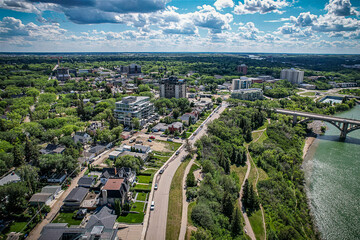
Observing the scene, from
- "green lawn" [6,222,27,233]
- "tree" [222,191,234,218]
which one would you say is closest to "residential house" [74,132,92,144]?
"green lawn" [6,222,27,233]

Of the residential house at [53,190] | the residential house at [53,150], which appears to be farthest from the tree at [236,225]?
the residential house at [53,150]

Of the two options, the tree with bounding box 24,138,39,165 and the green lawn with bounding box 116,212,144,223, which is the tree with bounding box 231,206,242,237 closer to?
the green lawn with bounding box 116,212,144,223

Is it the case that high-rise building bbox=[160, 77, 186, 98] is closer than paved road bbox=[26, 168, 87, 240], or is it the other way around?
paved road bbox=[26, 168, 87, 240]

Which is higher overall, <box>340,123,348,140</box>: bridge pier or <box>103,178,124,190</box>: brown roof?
<box>103,178,124,190</box>: brown roof

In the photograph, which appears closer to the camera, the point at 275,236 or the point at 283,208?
the point at 275,236

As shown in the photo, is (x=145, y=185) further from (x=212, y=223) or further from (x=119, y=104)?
(x=119, y=104)

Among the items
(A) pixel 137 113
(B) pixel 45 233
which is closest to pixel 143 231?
(B) pixel 45 233
